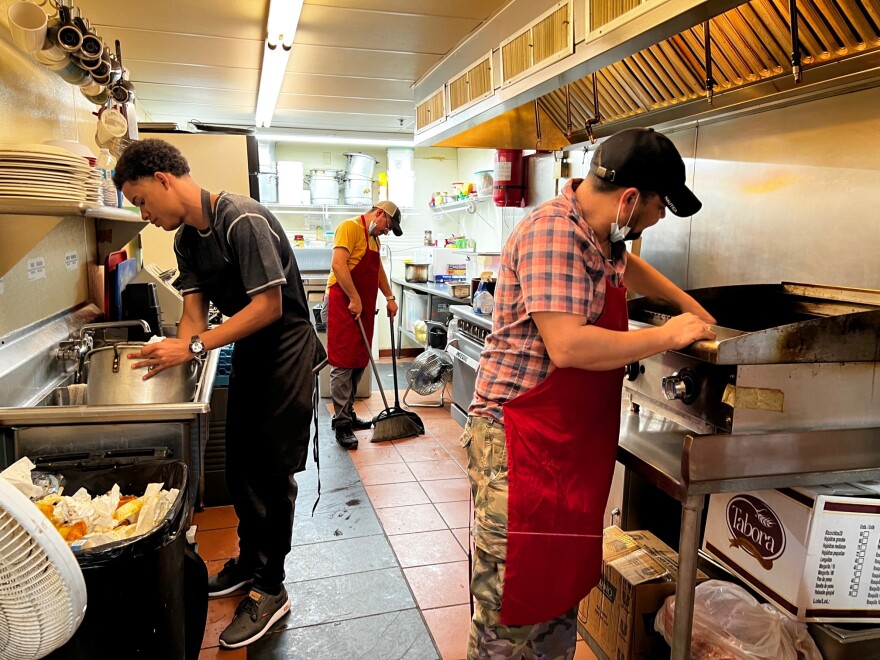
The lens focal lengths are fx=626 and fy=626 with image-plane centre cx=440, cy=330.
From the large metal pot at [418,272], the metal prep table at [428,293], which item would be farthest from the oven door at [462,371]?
the large metal pot at [418,272]

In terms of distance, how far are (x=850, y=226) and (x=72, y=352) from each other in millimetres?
2887

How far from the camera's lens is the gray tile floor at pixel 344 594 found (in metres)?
2.26

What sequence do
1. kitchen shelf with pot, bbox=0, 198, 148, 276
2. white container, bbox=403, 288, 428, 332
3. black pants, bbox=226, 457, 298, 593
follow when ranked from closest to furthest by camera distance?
kitchen shelf with pot, bbox=0, 198, 148, 276, black pants, bbox=226, 457, 298, 593, white container, bbox=403, 288, 428, 332

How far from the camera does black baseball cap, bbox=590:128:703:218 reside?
4.75 ft

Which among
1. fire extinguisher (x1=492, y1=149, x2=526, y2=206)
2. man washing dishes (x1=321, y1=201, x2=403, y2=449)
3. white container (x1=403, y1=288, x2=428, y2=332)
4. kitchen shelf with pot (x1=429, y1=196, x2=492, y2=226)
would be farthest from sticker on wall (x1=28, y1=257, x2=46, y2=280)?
kitchen shelf with pot (x1=429, y1=196, x2=492, y2=226)

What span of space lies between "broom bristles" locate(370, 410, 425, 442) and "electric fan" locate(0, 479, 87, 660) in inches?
135

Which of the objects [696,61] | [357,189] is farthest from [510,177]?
[357,189]

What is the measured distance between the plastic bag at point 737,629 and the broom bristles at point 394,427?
2821mm

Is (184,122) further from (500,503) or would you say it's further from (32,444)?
(500,503)

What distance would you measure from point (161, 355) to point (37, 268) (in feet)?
2.79

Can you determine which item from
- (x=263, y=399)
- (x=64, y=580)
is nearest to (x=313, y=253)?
(x=263, y=399)

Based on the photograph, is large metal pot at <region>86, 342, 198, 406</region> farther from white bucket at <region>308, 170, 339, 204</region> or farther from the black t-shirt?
white bucket at <region>308, 170, 339, 204</region>

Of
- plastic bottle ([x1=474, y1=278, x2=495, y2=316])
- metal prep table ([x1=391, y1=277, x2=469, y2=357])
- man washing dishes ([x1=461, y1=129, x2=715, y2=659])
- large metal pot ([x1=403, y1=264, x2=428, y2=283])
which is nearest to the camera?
man washing dishes ([x1=461, y1=129, x2=715, y2=659])

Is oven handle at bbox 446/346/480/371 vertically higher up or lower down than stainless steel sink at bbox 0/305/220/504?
lower down
